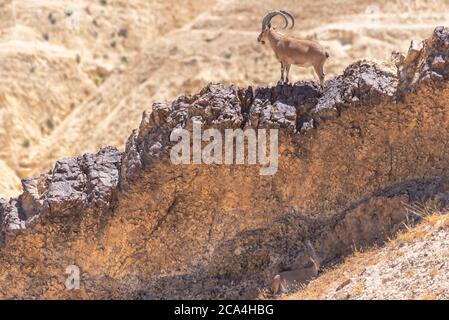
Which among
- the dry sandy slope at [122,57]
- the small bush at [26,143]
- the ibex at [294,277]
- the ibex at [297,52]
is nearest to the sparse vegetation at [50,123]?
the dry sandy slope at [122,57]

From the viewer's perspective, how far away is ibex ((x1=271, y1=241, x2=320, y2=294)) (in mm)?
17219

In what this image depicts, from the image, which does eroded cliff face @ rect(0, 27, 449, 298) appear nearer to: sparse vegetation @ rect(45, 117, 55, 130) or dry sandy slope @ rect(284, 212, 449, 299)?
dry sandy slope @ rect(284, 212, 449, 299)

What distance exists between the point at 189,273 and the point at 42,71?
74.3 ft

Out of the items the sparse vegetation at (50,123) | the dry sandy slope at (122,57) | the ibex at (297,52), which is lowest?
the sparse vegetation at (50,123)

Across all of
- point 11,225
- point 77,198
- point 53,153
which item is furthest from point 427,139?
point 53,153

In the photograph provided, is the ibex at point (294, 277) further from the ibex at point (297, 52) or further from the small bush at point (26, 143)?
the small bush at point (26, 143)


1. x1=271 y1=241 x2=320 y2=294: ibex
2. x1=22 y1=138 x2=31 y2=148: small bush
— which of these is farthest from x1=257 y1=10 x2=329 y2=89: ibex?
x1=22 y1=138 x2=31 y2=148: small bush

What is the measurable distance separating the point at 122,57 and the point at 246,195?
83.5ft

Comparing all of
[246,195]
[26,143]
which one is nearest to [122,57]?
[26,143]

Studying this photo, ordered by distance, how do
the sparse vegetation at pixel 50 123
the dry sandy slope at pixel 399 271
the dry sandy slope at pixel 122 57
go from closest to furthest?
the dry sandy slope at pixel 399 271 < the dry sandy slope at pixel 122 57 < the sparse vegetation at pixel 50 123

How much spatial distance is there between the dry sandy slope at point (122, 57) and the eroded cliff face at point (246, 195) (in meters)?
16.1

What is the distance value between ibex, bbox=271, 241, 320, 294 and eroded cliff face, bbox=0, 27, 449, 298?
0.32 m

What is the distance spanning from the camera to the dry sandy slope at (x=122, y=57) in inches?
1435
